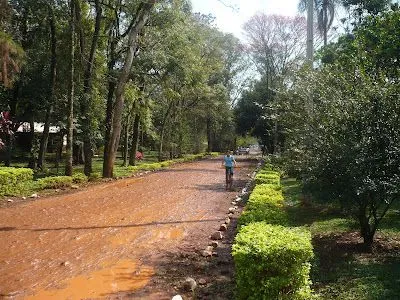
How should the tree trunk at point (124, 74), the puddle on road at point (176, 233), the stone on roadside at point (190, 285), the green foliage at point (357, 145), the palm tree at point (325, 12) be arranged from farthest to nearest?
1. the palm tree at point (325, 12)
2. the tree trunk at point (124, 74)
3. the puddle on road at point (176, 233)
4. the green foliage at point (357, 145)
5. the stone on roadside at point (190, 285)

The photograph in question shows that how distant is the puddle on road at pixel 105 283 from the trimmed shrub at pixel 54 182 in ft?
31.2

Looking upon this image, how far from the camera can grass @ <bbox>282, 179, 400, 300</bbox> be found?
5.78m

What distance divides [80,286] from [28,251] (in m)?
2.19

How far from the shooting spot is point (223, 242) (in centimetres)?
885

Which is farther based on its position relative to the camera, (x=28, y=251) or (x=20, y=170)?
(x=20, y=170)

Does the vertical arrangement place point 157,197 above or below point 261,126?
below

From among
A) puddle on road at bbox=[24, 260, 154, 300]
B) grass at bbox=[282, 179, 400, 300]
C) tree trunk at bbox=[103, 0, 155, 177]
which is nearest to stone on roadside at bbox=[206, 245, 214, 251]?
puddle on road at bbox=[24, 260, 154, 300]

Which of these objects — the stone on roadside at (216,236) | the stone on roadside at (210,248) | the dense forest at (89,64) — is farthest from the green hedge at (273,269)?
the dense forest at (89,64)

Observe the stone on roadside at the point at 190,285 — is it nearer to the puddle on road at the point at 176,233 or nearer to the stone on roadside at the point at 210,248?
the stone on roadside at the point at 210,248

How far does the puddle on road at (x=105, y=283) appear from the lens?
227 inches

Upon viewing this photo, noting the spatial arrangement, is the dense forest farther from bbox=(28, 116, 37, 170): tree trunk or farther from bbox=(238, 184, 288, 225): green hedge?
bbox=(238, 184, 288, 225): green hedge

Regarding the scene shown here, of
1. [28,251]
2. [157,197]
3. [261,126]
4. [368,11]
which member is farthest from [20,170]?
[261,126]

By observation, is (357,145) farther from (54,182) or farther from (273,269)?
(54,182)

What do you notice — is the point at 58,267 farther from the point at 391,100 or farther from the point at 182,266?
the point at 391,100
